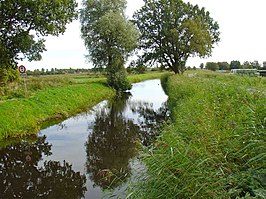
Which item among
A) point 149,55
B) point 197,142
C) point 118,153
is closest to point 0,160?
point 118,153

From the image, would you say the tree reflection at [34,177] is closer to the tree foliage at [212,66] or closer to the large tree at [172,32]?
the large tree at [172,32]

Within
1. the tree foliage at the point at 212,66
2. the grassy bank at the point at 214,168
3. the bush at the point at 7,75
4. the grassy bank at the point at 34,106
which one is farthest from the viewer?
the tree foliage at the point at 212,66

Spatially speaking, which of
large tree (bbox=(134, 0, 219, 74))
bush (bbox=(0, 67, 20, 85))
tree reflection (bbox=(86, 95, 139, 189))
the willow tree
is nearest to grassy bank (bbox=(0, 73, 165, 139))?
bush (bbox=(0, 67, 20, 85))

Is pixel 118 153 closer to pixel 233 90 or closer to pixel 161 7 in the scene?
pixel 233 90

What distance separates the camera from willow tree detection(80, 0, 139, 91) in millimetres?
28703

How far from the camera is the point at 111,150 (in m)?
9.32

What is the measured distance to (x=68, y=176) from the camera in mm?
7137

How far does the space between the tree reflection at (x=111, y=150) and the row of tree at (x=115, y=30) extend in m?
6.32

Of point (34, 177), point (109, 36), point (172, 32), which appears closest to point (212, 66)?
point (172, 32)

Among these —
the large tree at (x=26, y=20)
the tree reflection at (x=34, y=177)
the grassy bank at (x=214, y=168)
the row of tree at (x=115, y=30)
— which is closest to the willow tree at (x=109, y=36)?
the row of tree at (x=115, y=30)

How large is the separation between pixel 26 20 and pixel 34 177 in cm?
993

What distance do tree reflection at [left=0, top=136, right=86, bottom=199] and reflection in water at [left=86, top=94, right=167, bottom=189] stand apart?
63 centimetres

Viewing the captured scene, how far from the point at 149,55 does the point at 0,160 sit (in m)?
31.7

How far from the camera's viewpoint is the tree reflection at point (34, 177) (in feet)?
20.2
